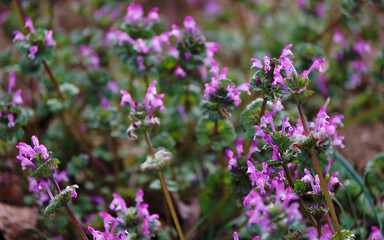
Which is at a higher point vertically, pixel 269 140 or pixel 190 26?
pixel 190 26

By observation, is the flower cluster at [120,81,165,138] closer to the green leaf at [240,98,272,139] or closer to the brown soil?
the green leaf at [240,98,272,139]

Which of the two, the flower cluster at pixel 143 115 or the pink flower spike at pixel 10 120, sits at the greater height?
the pink flower spike at pixel 10 120

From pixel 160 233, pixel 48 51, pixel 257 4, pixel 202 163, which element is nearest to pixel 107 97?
pixel 48 51

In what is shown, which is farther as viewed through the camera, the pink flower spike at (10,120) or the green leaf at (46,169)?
the pink flower spike at (10,120)

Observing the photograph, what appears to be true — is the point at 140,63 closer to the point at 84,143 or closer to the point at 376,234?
the point at 84,143

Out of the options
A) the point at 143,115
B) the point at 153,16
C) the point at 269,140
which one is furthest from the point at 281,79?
the point at 153,16

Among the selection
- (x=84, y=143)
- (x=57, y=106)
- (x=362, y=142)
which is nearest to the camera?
(x=57, y=106)

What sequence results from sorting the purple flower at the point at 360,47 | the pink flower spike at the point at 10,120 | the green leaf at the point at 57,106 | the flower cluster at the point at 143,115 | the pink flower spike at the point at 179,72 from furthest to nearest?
the purple flower at the point at 360,47, the green leaf at the point at 57,106, the pink flower spike at the point at 179,72, the pink flower spike at the point at 10,120, the flower cluster at the point at 143,115

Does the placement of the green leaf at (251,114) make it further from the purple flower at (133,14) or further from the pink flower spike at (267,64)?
the purple flower at (133,14)

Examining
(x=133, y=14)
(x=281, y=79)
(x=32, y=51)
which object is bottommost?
(x=281, y=79)

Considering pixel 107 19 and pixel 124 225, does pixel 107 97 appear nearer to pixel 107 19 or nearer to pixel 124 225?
pixel 107 19

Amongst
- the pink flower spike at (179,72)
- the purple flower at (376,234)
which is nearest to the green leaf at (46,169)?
the pink flower spike at (179,72)
